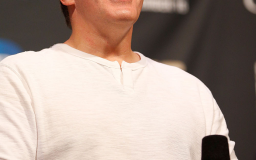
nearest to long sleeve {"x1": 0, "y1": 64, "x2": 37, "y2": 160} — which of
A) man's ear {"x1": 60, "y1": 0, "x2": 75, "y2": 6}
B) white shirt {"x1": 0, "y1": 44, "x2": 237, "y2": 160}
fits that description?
white shirt {"x1": 0, "y1": 44, "x2": 237, "y2": 160}

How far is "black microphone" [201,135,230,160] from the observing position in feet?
1.78

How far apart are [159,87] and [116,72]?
15cm

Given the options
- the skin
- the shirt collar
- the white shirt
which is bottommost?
the white shirt

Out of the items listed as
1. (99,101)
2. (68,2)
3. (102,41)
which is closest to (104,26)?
(102,41)

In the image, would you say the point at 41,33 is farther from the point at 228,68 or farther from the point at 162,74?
the point at 228,68

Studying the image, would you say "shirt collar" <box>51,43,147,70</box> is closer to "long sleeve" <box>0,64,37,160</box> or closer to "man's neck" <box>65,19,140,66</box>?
"man's neck" <box>65,19,140,66</box>

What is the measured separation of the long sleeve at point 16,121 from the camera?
0.78 m

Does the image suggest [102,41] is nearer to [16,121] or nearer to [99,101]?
[99,101]

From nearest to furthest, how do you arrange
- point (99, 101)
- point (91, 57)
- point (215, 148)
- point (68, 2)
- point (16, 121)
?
1. point (215, 148)
2. point (16, 121)
3. point (99, 101)
4. point (91, 57)
5. point (68, 2)

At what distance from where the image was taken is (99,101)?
35.6 inches

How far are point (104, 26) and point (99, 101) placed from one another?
29 cm

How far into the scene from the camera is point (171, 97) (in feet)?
3.39

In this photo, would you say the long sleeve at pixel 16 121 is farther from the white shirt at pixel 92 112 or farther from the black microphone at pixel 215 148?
the black microphone at pixel 215 148

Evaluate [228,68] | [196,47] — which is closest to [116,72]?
[196,47]
